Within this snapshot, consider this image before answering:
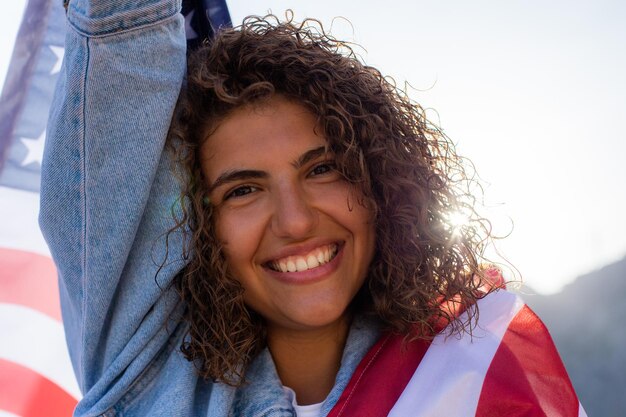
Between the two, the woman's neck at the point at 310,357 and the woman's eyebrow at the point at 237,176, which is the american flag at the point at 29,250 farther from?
the woman's eyebrow at the point at 237,176

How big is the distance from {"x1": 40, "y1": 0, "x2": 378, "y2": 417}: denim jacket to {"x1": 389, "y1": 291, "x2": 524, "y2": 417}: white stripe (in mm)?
212

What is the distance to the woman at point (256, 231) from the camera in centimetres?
151

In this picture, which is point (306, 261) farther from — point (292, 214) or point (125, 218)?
point (125, 218)

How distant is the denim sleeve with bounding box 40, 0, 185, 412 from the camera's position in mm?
1503

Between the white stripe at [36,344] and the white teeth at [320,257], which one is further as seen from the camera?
the white stripe at [36,344]

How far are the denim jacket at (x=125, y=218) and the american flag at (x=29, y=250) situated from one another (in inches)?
24.1

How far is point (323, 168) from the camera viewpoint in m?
1.59

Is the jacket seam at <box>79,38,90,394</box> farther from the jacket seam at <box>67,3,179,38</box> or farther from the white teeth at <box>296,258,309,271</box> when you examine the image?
the white teeth at <box>296,258,309,271</box>

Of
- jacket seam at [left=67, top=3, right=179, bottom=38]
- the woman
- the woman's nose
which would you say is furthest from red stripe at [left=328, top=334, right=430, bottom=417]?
jacket seam at [left=67, top=3, right=179, bottom=38]

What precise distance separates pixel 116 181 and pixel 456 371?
89 cm

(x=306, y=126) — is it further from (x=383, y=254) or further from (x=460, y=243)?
(x=460, y=243)

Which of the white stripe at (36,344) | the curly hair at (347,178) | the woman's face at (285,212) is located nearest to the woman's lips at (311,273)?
the woman's face at (285,212)

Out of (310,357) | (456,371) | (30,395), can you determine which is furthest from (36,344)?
(456,371)

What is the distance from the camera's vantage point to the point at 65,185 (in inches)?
61.8
